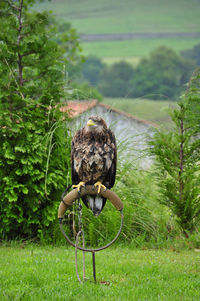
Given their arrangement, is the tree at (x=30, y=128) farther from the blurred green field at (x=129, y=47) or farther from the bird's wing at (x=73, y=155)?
the blurred green field at (x=129, y=47)

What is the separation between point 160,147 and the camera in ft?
20.7

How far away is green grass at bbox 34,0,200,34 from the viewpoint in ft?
426

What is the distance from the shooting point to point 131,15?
153250 mm

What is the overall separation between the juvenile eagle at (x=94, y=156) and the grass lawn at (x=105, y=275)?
0.83 meters

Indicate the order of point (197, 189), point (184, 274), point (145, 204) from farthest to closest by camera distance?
point (145, 204), point (197, 189), point (184, 274)

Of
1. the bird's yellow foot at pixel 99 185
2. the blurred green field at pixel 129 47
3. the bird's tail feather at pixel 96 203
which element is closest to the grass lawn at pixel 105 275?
the bird's tail feather at pixel 96 203

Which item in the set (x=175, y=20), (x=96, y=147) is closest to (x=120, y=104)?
(x=96, y=147)

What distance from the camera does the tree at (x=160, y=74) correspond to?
44.5 m

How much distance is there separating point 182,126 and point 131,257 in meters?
2.21

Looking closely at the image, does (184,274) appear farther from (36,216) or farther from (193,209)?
(36,216)

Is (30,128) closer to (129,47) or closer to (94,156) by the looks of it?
(94,156)

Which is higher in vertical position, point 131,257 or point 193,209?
point 193,209

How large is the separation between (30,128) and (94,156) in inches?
98.7

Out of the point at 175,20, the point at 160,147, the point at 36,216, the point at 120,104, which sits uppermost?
the point at 175,20
